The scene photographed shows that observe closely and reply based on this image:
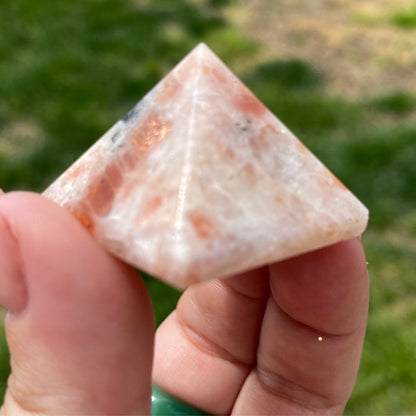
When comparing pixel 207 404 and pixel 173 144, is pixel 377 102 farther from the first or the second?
pixel 173 144

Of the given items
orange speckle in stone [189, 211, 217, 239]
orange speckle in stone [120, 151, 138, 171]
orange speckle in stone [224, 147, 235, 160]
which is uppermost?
orange speckle in stone [224, 147, 235, 160]

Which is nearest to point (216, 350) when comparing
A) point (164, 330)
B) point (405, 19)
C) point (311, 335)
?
point (164, 330)

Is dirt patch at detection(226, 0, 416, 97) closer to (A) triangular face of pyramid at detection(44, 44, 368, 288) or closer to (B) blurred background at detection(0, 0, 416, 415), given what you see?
(B) blurred background at detection(0, 0, 416, 415)

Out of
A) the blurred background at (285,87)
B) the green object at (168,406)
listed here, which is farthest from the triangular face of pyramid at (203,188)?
the blurred background at (285,87)

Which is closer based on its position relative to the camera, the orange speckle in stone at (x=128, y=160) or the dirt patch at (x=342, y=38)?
the orange speckle in stone at (x=128, y=160)

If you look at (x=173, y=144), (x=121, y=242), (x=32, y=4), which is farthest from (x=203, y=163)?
(x=32, y=4)

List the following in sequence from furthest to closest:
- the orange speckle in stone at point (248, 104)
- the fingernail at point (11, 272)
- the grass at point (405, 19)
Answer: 1. the grass at point (405, 19)
2. the orange speckle in stone at point (248, 104)
3. the fingernail at point (11, 272)

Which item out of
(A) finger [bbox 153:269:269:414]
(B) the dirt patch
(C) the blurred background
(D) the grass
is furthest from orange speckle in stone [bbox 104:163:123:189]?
(D) the grass

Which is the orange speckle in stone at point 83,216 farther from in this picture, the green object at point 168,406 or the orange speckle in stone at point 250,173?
the green object at point 168,406
